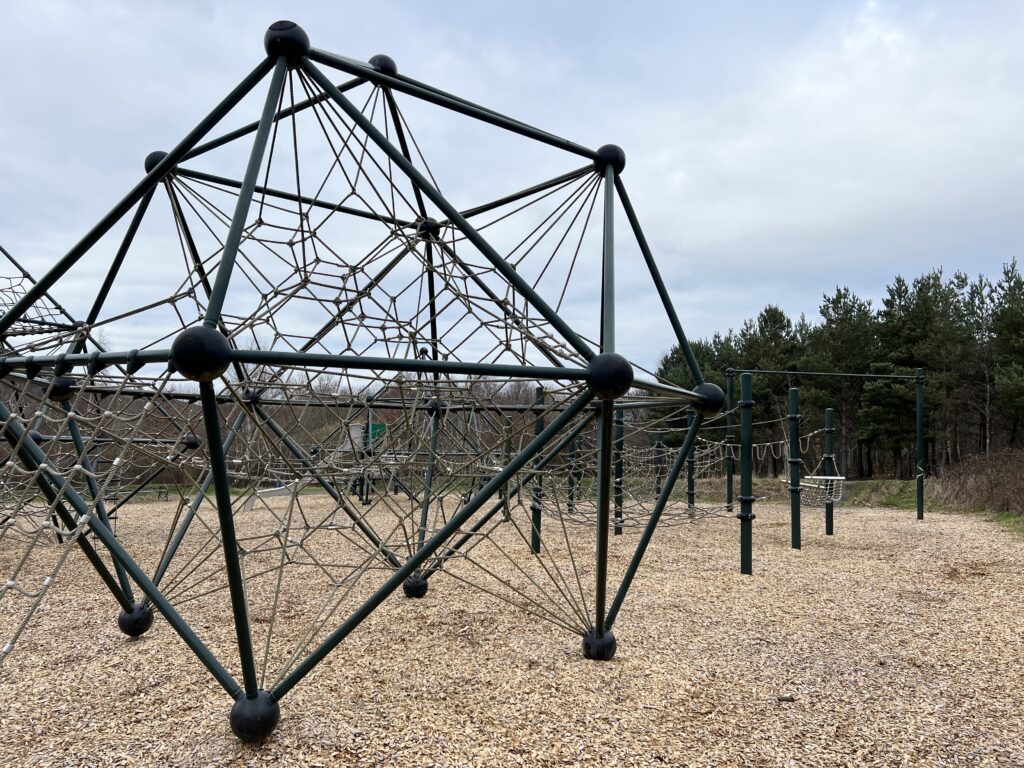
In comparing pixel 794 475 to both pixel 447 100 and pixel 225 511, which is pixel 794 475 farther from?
pixel 225 511

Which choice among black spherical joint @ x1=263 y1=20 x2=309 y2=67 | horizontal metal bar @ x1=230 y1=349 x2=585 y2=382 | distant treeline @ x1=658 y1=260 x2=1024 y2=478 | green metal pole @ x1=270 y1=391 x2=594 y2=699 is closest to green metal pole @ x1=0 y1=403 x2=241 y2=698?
green metal pole @ x1=270 y1=391 x2=594 y2=699

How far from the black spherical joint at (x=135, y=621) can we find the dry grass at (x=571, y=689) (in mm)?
96

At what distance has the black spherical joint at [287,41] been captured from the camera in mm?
3008

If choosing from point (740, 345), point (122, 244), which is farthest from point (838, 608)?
point (740, 345)

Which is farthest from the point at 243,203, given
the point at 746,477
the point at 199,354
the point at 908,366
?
the point at 908,366

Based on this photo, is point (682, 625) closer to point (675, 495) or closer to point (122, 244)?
point (122, 244)

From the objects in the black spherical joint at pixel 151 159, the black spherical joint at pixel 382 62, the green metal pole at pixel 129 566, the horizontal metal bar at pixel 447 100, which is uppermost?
the black spherical joint at pixel 382 62

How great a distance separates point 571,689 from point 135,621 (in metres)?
2.99

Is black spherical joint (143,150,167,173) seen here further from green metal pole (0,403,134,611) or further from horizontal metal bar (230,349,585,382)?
horizontal metal bar (230,349,585,382)

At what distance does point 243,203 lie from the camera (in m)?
2.70

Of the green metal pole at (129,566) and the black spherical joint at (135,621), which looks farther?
the black spherical joint at (135,621)

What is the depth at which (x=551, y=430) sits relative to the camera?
124 inches

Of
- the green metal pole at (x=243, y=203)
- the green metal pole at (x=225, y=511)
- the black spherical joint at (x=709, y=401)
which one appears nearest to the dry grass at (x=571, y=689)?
the green metal pole at (x=225, y=511)

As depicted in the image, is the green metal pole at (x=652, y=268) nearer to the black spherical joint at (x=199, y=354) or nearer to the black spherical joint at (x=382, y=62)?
the black spherical joint at (x=382, y=62)
